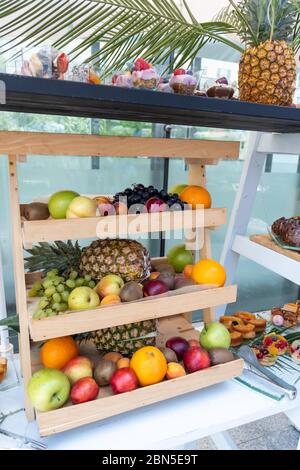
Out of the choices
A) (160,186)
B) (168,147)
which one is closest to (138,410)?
(168,147)

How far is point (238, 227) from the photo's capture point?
146cm

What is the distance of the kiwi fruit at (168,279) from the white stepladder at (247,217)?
1.54ft

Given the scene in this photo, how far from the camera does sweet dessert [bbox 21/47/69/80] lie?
64 centimetres

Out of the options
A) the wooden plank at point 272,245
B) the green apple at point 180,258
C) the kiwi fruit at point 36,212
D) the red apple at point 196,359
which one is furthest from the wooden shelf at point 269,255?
the kiwi fruit at point 36,212

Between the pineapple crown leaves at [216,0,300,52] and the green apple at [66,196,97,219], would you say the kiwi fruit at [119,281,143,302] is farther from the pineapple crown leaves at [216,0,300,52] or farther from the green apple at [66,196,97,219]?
the pineapple crown leaves at [216,0,300,52]

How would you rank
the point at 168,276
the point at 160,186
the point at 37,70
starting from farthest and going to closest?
the point at 160,186, the point at 168,276, the point at 37,70

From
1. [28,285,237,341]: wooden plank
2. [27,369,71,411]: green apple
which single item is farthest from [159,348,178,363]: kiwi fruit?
[27,369,71,411]: green apple

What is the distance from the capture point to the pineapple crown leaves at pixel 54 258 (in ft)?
3.08

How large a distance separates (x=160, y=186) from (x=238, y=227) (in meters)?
0.63

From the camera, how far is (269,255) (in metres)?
1.26

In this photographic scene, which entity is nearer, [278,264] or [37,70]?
[37,70]

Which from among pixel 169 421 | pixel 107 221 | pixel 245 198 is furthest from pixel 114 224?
pixel 245 198

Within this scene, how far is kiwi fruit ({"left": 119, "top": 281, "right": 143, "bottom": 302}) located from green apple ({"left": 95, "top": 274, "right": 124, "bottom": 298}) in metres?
0.03
